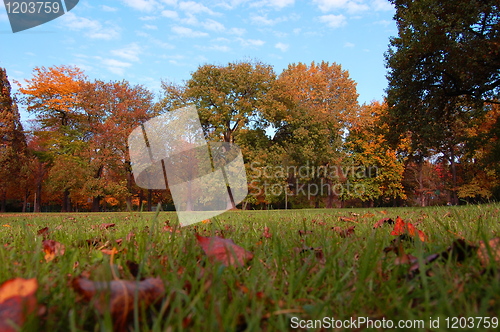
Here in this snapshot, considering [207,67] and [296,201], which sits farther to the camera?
[296,201]

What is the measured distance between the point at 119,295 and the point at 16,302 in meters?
0.21

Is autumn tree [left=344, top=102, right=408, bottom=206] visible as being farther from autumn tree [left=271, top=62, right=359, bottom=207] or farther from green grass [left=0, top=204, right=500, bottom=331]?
green grass [left=0, top=204, right=500, bottom=331]

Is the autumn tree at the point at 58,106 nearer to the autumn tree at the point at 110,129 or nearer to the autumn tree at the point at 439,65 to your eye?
the autumn tree at the point at 110,129

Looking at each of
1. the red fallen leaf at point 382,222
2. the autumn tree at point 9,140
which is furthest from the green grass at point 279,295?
the autumn tree at point 9,140

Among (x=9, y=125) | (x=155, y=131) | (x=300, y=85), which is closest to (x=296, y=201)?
(x=300, y=85)

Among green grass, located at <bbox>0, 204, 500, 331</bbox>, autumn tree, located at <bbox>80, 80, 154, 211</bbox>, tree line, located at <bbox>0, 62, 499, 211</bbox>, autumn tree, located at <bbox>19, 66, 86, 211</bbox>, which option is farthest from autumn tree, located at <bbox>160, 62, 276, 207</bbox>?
green grass, located at <bbox>0, 204, 500, 331</bbox>

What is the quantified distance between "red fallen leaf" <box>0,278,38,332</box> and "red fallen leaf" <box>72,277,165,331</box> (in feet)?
0.31

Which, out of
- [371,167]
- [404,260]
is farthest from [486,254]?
[371,167]

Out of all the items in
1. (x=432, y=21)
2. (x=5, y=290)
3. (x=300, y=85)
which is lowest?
(x=5, y=290)

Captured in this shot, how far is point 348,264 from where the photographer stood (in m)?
1.24

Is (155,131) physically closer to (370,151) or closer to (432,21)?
(432,21)

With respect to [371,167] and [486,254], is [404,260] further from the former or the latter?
[371,167]

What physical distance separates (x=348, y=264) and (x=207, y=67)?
79.8 ft

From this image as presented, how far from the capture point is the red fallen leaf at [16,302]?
0.65m
